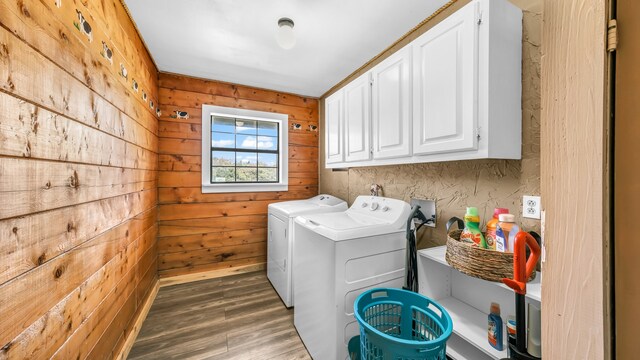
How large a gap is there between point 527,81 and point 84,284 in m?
2.38

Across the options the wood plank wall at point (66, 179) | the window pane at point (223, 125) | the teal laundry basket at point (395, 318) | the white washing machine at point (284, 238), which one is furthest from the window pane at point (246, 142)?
the teal laundry basket at point (395, 318)

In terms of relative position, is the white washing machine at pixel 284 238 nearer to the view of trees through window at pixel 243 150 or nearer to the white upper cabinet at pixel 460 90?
the view of trees through window at pixel 243 150

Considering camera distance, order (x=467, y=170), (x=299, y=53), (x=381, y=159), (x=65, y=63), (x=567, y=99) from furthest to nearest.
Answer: (x=299, y=53) → (x=381, y=159) → (x=467, y=170) → (x=65, y=63) → (x=567, y=99)

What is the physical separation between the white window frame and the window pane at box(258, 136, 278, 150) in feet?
0.21

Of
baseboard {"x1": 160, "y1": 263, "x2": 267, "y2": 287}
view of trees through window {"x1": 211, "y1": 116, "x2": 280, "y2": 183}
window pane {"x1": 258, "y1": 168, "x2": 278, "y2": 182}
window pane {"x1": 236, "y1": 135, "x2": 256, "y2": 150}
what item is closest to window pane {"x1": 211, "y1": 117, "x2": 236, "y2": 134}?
view of trees through window {"x1": 211, "y1": 116, "x2": 280, "y2": 183}

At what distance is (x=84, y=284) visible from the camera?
113 centimetres

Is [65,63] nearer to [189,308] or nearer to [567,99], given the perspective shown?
[567,99]

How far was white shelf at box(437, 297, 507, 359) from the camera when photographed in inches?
42.8

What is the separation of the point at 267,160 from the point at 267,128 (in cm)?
43

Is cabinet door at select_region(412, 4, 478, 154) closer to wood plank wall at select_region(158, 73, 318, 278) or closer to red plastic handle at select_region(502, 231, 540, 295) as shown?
red plastic handle at select_region(502, 231, 540, 295)

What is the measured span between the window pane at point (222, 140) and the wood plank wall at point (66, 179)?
3.66 feet

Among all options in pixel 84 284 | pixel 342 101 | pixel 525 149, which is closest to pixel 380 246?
pixel 525 149

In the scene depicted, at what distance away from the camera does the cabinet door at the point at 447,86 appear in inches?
44.5

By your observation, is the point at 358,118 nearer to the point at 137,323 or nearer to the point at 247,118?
the point at 247,118
